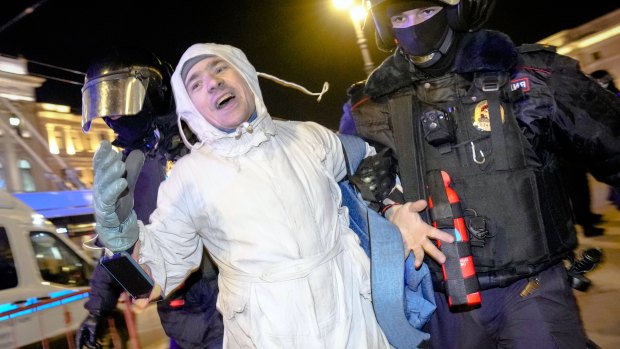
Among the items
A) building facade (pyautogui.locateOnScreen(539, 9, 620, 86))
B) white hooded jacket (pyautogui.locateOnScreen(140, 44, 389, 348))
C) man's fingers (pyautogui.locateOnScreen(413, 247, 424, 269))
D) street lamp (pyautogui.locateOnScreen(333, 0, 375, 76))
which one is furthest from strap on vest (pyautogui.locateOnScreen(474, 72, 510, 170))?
building facade (pyautogui.locateOnScreen(539, 9, 620, 86))

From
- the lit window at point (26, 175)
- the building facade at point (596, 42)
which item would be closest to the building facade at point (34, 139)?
the lit window at point (26, 175)

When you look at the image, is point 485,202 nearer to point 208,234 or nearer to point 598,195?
point 208,234

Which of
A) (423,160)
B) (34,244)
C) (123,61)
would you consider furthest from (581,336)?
(34,244)

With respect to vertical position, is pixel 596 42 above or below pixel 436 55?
above

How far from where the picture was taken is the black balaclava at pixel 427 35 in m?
2.45

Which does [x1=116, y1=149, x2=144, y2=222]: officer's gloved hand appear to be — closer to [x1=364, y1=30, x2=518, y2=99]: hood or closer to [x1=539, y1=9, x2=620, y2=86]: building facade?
[x1=364, y1=30, x2=518, y2=99]: hood

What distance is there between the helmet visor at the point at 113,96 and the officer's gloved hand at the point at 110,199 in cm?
131

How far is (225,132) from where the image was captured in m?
2.12

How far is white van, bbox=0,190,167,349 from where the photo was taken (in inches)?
187

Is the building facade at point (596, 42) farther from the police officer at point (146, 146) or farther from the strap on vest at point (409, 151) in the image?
the police officer at point (146, 146)

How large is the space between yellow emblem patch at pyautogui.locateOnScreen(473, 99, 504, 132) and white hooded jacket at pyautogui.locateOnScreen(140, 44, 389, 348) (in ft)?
2.73

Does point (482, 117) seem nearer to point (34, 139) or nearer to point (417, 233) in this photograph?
point (417, 233)

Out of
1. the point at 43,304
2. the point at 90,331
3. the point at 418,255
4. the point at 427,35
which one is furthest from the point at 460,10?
the point at 43,304

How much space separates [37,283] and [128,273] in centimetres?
426
